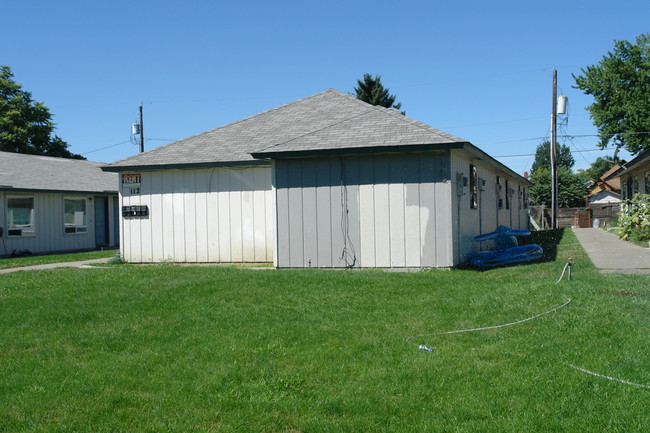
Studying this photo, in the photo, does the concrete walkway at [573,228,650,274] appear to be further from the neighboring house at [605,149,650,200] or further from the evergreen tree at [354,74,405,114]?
the evergreen tree at [354,74,405,114]

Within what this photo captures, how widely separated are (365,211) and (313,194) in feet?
3.79

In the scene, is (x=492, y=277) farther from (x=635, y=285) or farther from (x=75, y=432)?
(x=75, y=432)

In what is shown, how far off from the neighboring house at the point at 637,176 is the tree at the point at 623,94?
2217 mm

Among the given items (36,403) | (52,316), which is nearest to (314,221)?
(52,316)

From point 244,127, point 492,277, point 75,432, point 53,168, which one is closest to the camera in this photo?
point 75,432

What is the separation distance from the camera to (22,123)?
129 feet

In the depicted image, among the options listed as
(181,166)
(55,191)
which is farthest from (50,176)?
(181,166)

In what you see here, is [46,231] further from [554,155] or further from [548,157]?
[548,157]

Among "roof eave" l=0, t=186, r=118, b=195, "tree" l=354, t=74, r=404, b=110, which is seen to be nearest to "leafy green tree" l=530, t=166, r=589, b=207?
"tree" l=354, t=74, r=404, b=110

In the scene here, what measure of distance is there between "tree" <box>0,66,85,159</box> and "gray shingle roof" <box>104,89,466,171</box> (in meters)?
27.9

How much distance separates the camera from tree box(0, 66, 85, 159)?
126 feet

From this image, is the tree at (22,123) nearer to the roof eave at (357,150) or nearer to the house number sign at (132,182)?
the house number sign at (132,182)

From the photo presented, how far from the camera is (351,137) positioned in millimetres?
12531

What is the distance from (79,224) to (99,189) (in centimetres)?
150
